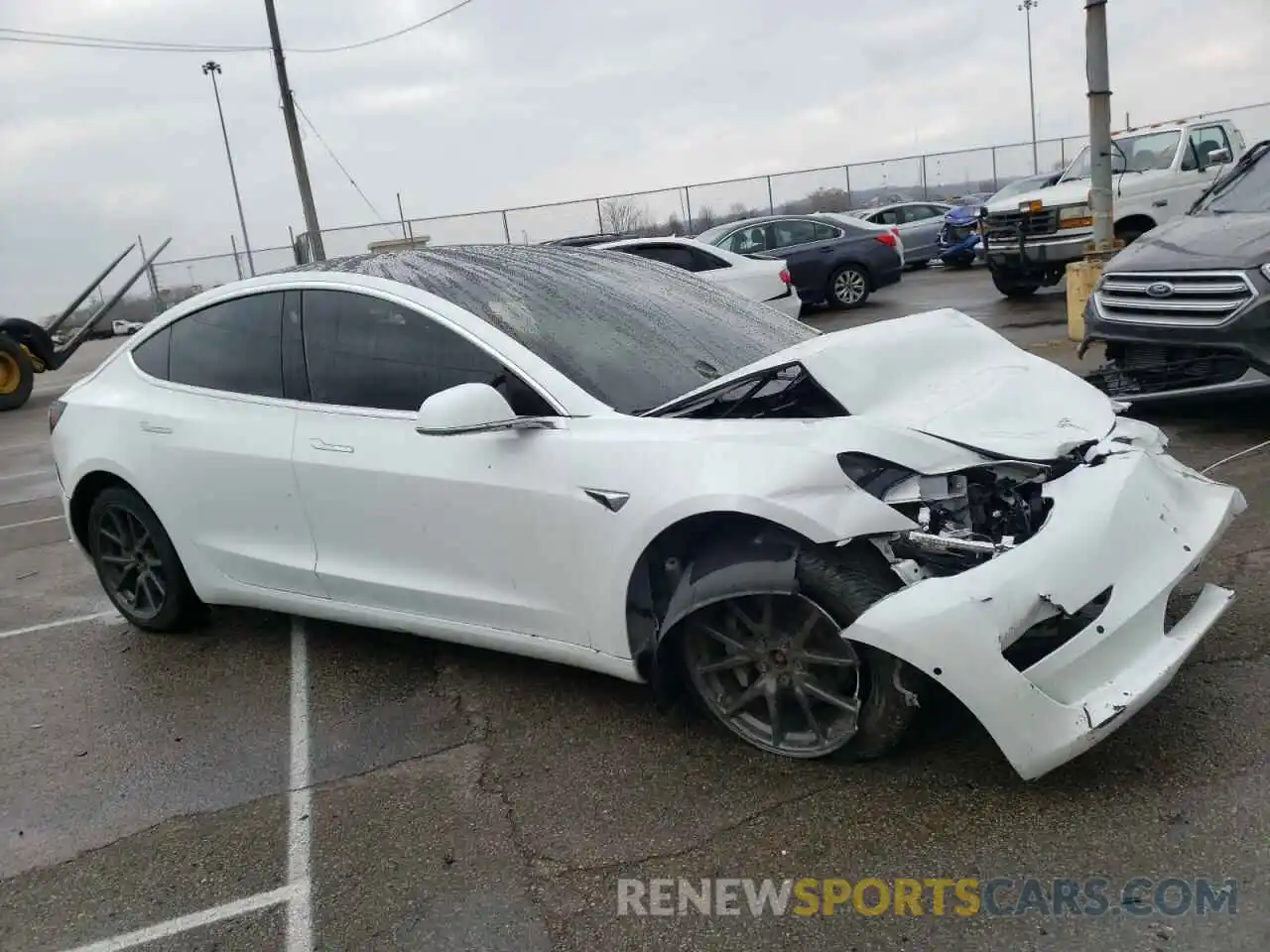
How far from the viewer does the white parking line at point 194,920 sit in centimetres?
292

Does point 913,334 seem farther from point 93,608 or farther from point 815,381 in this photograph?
point 93,608

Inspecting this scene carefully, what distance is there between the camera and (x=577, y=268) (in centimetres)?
456

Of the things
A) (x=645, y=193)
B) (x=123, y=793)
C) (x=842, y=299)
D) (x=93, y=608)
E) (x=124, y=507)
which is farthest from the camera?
(x=645, y=193)

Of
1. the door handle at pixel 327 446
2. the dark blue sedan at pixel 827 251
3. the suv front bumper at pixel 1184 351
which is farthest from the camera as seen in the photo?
the dark blue sedan at pixel 827 251

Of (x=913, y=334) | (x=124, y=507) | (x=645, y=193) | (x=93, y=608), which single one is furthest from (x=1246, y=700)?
(x=645, y=193)

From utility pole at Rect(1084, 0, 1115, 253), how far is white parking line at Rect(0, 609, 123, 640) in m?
9.01

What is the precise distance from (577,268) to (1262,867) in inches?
125

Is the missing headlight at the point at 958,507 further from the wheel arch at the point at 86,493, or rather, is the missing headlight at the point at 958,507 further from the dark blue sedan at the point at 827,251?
the dark blue sedan at the point at 827,251

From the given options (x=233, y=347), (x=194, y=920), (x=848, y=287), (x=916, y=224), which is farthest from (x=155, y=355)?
(x=916, y=224)

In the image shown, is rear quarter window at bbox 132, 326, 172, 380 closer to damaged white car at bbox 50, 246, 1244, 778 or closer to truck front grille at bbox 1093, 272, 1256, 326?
damaged white car at bbox 50, 246, 1244, 778

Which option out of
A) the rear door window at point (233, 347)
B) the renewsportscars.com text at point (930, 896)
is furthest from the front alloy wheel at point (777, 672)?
the rear door window at point (233, 347)

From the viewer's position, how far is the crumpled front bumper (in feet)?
9.03

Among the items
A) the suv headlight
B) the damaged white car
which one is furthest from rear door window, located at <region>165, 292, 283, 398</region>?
the suv headlight

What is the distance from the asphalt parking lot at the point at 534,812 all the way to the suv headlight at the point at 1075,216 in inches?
386
